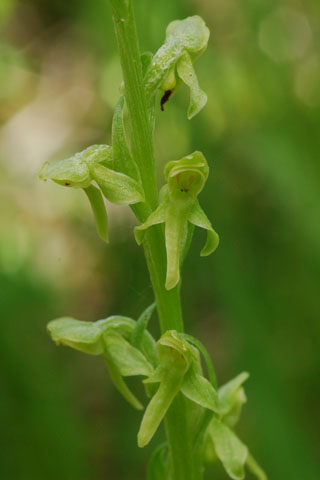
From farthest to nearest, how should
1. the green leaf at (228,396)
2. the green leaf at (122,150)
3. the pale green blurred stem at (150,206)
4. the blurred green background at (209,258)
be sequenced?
the blurred green background at (209,258) < the green leaf at (228,396) < the green leaf at (122,150) < the pale green blurred stem at (150,206)

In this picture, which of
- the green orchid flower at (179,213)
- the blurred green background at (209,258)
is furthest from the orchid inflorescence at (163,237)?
the blurred green background at (209,258)

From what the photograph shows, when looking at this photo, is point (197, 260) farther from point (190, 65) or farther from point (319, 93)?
point (190, 65)

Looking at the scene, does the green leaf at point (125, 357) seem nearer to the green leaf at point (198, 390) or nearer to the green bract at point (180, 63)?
the green leaf at point (198, 390)

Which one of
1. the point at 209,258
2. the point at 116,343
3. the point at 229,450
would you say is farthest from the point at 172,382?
the point at 209,258

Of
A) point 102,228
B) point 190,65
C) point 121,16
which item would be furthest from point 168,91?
point 102,228

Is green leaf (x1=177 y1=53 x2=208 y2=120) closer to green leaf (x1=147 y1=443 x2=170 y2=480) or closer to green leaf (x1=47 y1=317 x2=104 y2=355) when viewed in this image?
green leaf (x1=47 y1=317 x2=104 y2=355)

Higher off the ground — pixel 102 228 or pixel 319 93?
pixel 319 93

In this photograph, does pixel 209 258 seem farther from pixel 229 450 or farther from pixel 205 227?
pixel 205 227
